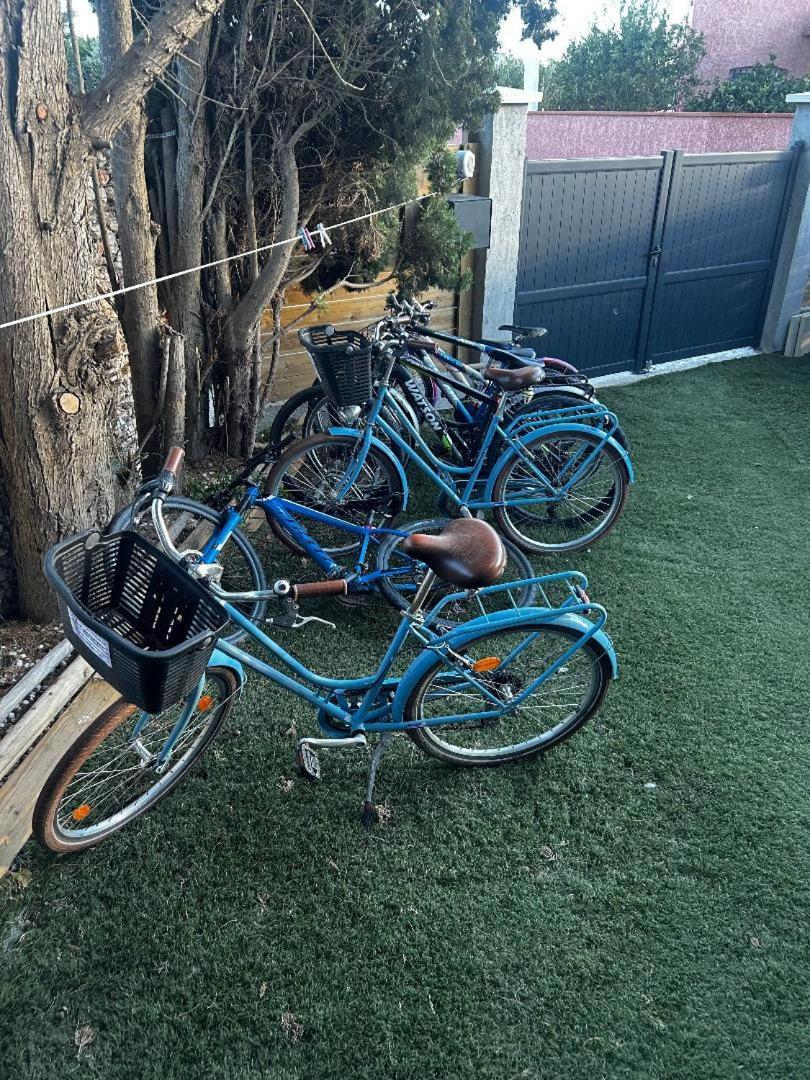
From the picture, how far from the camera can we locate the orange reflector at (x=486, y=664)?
271 centimetres

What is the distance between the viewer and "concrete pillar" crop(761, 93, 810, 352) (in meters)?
7.73

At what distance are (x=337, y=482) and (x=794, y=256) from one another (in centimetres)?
623

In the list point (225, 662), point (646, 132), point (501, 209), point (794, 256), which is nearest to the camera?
point (225, 662)

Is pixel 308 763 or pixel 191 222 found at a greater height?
pixel 191 222

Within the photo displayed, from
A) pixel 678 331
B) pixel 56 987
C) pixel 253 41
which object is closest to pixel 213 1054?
pixel 56 987

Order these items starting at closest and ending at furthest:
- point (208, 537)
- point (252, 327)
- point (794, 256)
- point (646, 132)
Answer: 1. point (208, 537)
2. point (252, 327)
3. point (794, 256)
4. point (646, 132)

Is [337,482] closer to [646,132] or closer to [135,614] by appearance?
[135,614]

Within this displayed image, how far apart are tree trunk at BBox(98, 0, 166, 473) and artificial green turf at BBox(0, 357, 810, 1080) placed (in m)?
1.85

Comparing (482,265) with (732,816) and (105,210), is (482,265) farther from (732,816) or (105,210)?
(732,816)

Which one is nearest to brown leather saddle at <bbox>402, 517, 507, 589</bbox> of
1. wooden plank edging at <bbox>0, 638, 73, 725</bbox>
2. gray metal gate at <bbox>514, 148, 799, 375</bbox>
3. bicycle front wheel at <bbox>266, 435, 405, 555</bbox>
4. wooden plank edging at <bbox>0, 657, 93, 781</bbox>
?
wooden plank edging at <bbox>0, 657, 93, 781</bbox>

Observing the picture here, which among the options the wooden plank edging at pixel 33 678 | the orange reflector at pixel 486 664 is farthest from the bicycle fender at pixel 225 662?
the wooden plank edging at pixel 33 678

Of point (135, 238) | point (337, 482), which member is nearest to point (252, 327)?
point (135, 238)

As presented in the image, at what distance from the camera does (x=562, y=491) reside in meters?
4.27

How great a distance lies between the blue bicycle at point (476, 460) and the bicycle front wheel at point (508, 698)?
1093 mm
